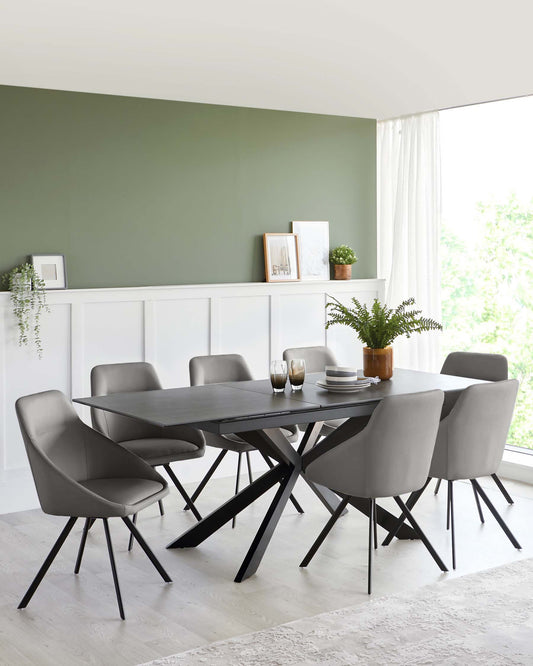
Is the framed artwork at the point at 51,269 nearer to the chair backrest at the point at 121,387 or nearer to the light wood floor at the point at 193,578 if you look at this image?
the chair backrest at the point at 121,387

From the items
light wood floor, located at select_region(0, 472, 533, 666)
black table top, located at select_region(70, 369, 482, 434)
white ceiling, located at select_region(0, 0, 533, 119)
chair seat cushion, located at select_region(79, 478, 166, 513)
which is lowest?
light wood floor, located at select_region(0, 472, 533, 666)

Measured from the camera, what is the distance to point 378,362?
516cm

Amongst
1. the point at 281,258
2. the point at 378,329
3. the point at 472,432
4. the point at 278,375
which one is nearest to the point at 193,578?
the point at 278,375

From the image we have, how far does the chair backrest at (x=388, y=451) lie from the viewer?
411cm

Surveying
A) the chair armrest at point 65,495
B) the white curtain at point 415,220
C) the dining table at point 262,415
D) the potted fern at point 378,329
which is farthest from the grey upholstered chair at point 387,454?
the white curtain at point 415,220

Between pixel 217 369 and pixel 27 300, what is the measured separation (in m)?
1.22

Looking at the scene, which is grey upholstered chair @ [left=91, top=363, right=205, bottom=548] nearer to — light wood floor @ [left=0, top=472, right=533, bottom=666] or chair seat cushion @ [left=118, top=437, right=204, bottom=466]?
chair seat cushion @ [left=118, top=437, right=204, bottom=466]

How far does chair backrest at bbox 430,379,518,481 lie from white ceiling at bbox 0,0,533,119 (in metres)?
1.76

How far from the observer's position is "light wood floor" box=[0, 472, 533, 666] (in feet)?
12.0

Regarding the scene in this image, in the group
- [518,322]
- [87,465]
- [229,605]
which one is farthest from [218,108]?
[518,322]

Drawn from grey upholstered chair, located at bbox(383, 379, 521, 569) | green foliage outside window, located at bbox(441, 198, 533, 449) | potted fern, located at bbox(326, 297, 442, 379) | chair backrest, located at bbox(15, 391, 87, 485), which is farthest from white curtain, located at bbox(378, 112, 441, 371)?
green foliage outside window, located at bbox(441, 198, 533, 449)

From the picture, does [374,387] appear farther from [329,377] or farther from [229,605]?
[229,605]

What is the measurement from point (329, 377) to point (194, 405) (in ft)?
2.93

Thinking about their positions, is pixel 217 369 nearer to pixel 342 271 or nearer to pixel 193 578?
pixel 193 578
